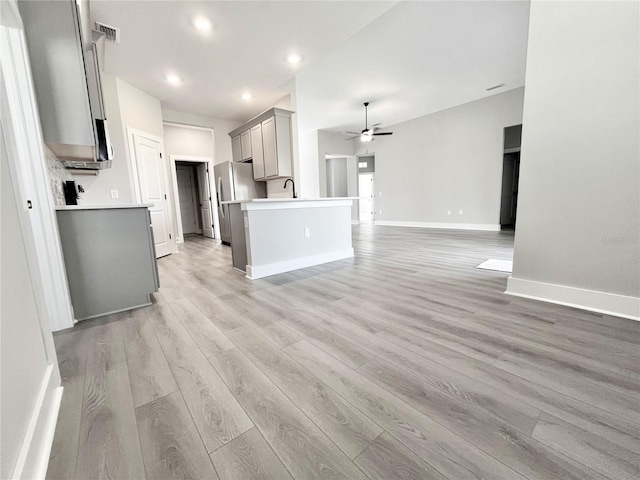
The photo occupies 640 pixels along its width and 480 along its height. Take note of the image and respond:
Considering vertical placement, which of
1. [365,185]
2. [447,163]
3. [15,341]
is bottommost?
[15,341]

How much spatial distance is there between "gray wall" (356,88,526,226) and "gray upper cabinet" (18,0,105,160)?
718cm

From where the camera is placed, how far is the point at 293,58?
148 inches

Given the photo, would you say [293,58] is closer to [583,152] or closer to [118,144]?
[118,144]

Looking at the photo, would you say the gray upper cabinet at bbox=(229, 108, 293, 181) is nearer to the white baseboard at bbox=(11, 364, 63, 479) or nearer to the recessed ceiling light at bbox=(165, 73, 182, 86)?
the recessed ceiling light at bbox=(165, 73, 182, 86)

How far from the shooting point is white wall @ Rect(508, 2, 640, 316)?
1.66 metres

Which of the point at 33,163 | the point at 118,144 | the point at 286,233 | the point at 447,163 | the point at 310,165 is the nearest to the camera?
the point at 33,163

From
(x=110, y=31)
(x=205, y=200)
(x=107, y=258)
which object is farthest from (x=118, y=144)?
(x=205, y=200)

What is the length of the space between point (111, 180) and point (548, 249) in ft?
18.4

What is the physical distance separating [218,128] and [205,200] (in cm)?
201

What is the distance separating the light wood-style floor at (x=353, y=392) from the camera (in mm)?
848

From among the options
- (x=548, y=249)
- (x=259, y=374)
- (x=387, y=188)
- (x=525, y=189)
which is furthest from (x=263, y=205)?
(x=387, y=188)

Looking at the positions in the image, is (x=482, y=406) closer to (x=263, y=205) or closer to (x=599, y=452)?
(x=599, y=452)

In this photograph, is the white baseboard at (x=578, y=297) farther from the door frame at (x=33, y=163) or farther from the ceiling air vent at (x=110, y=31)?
the ceiling air vent at (x=110, y=31)

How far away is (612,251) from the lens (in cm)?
177
